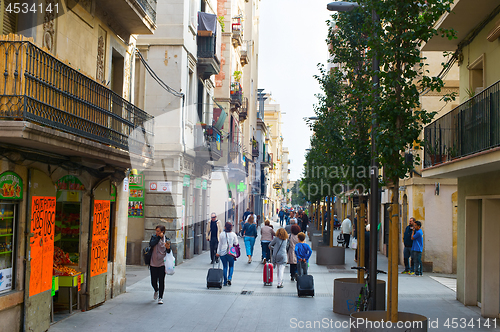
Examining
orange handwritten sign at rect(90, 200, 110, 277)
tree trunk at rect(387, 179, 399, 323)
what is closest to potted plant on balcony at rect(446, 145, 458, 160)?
tree trunk at rect(387, 179, 399, 323)

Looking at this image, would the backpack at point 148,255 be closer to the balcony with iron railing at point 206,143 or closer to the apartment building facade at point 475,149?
the apartment building facade at point 475,149

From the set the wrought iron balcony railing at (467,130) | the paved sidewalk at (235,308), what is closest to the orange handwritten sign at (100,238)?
the paved sidewalk at (235,308)

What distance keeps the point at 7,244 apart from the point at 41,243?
0.84 m

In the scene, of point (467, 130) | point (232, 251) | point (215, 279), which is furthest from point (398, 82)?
point (215, 279)

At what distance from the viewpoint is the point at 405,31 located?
29.9 ft

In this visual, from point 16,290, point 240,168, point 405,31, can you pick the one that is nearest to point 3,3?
point 16,290

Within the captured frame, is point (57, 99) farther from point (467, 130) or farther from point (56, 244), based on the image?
point (467, 130)

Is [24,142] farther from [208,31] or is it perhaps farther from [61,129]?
[208,31]

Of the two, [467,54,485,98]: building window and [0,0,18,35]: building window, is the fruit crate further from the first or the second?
[467,54,485,98]: building window

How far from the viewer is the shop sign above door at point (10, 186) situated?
820cm

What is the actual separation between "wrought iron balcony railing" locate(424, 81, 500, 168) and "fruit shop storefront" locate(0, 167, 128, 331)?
7.44 metres

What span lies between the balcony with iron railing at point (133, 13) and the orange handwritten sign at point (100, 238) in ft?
14.2

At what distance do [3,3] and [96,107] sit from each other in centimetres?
253

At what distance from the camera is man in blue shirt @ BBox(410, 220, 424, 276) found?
17875 millimetres
